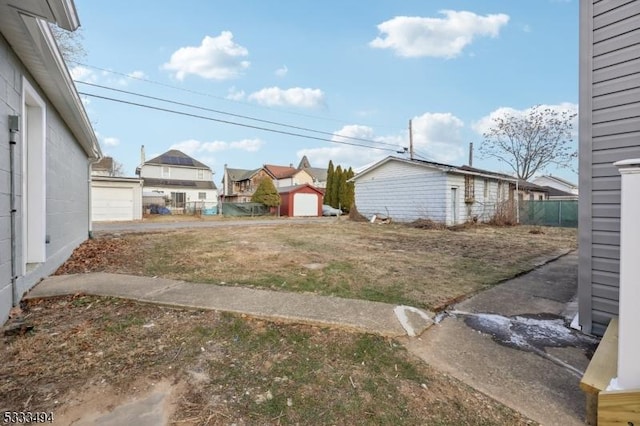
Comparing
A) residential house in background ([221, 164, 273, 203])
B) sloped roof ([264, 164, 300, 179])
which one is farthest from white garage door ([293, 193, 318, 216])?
sloped roof ([264, 164, 300, 179])

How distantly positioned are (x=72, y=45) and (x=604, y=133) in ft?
52.6

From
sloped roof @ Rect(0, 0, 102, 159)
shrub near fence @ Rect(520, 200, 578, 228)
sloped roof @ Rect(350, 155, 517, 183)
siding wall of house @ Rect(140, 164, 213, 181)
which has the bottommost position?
shrub near fence @ Rect(520, 200, 578, 228)

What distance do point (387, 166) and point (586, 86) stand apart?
1466 centimetres

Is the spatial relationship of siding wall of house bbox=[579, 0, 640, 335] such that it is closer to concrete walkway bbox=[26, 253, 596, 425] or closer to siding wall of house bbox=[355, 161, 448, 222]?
concrete walkway bbox=[26, 253, 596, 425]

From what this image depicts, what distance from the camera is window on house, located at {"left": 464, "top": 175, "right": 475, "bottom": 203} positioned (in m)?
15.4

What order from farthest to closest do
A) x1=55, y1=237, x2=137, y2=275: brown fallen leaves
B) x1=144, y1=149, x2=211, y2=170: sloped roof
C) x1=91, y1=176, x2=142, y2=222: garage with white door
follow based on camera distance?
x1=144, y1=149, x2=211, y2=170: sloped roof, x1=91, y1=176, x2=142, y2=222: garage with white door, x1=55, y1=237, x2=137, y2=275: brown fallen leaves

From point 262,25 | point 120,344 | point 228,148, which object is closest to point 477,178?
point 262,25

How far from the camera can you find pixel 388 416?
1.71 metres

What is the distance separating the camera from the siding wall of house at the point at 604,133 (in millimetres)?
2650

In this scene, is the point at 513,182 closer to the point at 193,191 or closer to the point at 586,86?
the point at 586,86

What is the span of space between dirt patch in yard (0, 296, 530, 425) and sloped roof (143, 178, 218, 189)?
34.1 m

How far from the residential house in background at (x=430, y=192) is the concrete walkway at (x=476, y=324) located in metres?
10.5

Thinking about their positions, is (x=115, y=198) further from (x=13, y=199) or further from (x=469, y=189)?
(x=469, y=189)

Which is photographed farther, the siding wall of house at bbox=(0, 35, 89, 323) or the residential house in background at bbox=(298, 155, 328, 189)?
the residential house in background at bbox=(298, 155, 328, 189)
